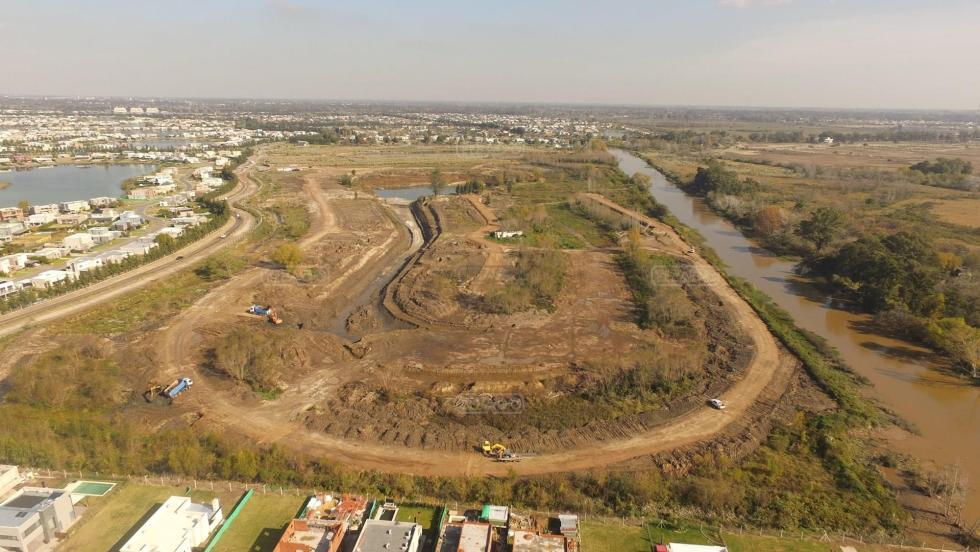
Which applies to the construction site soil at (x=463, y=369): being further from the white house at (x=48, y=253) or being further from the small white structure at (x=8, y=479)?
the white house at (x=48, y=253)

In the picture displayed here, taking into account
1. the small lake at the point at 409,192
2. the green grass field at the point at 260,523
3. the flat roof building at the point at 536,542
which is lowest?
the green grass field at the point at 260,523

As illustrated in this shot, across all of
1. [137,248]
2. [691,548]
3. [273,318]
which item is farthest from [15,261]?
[691,548]

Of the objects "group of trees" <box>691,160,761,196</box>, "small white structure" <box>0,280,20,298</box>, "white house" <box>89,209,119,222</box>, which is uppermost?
"group of trees" <box>691,160,761,196</box>

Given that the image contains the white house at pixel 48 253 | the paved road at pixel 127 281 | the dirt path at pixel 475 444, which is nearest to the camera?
the dirt path at pixel 475 444

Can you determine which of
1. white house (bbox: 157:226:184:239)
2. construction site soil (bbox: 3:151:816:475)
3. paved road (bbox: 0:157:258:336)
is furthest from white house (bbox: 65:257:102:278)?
construction site soil (bbox: 3:151:816:475)

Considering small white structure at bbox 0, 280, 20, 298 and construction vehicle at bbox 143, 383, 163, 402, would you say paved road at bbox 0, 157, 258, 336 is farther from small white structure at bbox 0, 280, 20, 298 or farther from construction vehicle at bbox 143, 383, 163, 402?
construction vehicle at bbox 143, 383, 163, 402

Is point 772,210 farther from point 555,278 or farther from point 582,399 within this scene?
point 582,399

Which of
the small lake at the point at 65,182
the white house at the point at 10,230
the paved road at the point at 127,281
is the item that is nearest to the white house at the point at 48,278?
the paved road at the point at 127,281
